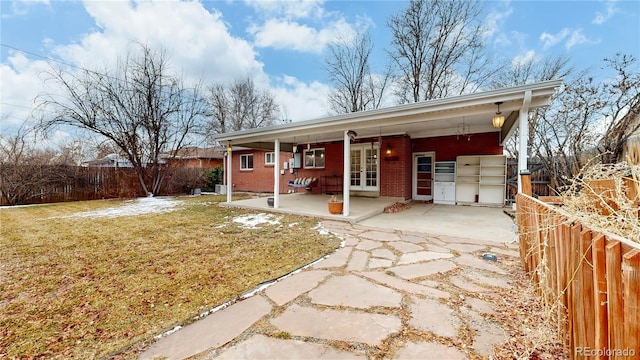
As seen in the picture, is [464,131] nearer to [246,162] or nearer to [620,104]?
[620,104]

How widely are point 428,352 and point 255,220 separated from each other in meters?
5.34

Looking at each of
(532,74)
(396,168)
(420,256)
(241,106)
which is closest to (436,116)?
(420,256)

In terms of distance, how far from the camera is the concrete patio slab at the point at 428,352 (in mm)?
1602

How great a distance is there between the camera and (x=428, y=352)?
64.7 inches

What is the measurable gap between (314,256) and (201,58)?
529 inches

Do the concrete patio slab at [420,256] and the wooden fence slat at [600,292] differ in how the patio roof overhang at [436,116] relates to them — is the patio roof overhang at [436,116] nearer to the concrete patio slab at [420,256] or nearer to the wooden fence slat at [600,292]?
the concrete patio slab at [420,256]

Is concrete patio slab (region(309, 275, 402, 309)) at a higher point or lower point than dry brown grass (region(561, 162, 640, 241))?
lower

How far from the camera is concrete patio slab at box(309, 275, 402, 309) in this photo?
2.29 meters

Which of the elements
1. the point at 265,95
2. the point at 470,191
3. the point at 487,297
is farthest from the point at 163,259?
the point at 265,95

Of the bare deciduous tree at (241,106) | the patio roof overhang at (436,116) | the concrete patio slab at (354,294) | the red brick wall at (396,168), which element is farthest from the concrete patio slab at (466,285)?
the bare deciduous tree at (241,106)

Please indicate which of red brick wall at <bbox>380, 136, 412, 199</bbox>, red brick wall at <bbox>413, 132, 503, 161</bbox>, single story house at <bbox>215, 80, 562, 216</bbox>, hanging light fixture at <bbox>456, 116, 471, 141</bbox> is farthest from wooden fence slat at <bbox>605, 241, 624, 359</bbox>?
red brick wall at <bbox>413, 132, 503, 161</bbox>

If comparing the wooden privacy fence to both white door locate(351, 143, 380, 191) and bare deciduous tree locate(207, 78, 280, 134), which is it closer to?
white door locate(351, 143, 380, 191)

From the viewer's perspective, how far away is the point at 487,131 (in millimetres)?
8008

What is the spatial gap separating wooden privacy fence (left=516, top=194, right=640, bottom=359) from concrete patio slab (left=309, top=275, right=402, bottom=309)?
3.81 ft
